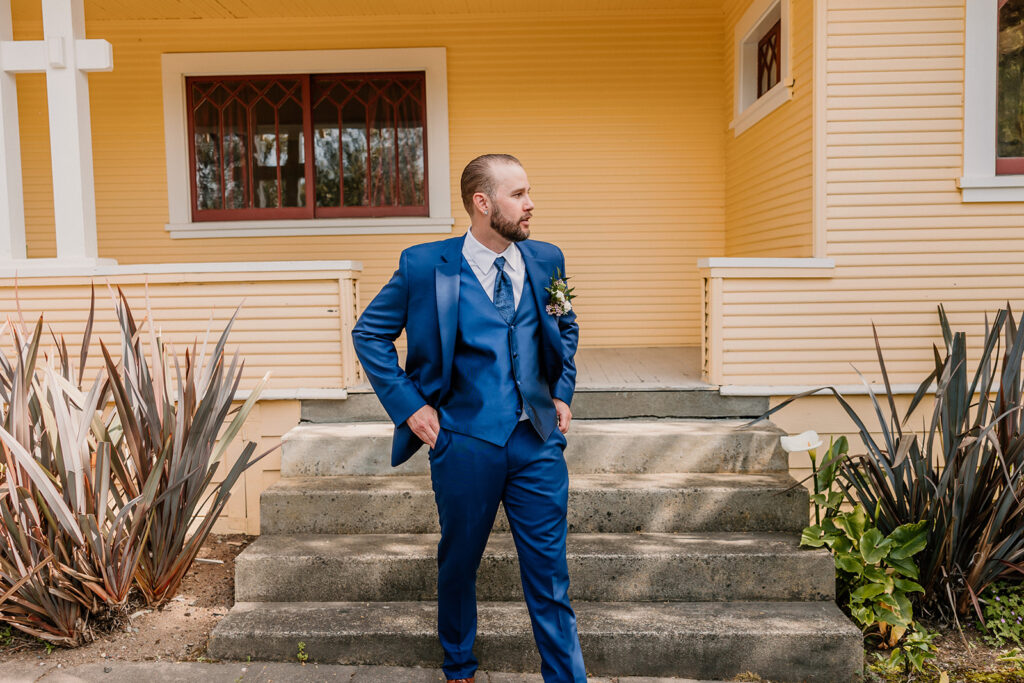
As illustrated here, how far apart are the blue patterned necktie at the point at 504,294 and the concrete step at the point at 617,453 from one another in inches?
67.5

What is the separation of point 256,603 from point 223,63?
4653 millimetres

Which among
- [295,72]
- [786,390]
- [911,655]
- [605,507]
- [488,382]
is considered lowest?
[911,655]

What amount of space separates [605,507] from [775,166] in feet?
9.22

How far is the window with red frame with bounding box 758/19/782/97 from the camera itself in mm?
5988

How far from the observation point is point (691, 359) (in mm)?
Result: 6008

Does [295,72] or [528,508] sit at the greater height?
[295,72]

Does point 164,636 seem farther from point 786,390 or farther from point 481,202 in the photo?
point 786,390

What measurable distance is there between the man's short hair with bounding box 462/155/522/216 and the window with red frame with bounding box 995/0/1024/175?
363cm

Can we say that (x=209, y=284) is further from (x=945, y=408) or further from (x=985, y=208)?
(x=985, y=208)

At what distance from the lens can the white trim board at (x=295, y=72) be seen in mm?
6805

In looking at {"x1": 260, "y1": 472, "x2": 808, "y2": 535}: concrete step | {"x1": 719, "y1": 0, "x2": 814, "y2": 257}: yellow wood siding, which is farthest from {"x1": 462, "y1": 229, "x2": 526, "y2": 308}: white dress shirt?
{"x1": 719, "y1": 0, "x2": 814, "y2": 257}: yellow wood siding

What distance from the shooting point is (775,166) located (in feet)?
18.6

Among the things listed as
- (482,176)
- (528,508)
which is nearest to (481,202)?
(482,176)

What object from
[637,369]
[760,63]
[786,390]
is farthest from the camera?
[760,63]
